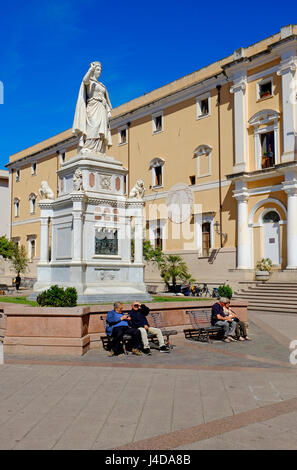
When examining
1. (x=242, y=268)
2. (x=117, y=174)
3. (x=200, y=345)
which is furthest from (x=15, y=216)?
(x=200, y=345)

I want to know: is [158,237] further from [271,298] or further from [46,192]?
[46,192]

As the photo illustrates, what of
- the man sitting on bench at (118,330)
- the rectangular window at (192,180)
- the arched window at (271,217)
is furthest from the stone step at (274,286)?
the man sitting on bench at (118,330)

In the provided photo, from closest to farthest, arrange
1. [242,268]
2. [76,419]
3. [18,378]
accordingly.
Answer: [76,419] → [18,378] → [242,268]

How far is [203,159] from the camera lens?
33.7 m

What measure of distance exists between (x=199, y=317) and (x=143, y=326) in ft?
9.91

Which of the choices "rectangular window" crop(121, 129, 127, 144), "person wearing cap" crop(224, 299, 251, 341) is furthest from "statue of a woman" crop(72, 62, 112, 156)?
"rectangular window" crop(121, 129, 127, 144)

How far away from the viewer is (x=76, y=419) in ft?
18.6

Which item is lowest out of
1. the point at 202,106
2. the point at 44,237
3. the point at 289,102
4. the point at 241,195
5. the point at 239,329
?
the point at 239,329

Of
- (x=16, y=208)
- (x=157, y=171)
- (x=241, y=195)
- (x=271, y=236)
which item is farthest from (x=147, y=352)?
(x=16, y=208)

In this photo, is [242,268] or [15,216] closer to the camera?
[242,268]

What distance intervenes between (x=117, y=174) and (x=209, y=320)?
553 cm

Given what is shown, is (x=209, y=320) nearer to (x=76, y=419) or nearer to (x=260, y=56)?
(x=76, y=419)

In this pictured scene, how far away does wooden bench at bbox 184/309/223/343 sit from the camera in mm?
12070

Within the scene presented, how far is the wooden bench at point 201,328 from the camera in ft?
39.6
